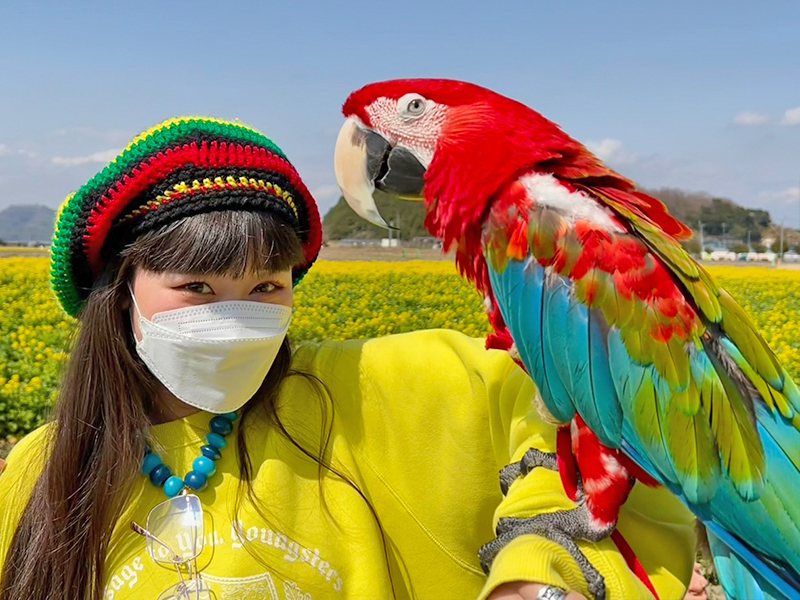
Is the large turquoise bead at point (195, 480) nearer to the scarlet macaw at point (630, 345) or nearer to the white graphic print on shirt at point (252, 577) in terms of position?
the white graphic print on shirt at point (252, 577)

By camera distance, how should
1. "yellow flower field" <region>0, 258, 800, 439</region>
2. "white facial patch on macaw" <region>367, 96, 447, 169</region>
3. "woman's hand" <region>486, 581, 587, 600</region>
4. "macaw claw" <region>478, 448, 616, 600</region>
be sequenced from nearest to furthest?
"woman's hand" <region>486, 581, 587, 600</region>, "macaw claw" <region>478, 448, 616, 600</region>, "white facial patch on macaw" <region>367, 96, 447, 169</region>, "yellow flower field" <region>0, 258, 800, 439</region>

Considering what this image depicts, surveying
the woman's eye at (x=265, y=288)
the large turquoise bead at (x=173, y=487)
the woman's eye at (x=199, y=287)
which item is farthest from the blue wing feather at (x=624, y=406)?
the large turquoise bead at (x=173, y=487)

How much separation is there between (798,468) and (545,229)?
66cm

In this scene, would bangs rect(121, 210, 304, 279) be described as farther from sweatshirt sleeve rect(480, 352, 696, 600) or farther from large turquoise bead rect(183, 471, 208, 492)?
sweatshirt sleeve rect(480, 352, 696, 600)

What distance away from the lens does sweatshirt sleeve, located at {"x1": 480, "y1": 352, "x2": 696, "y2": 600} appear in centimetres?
89

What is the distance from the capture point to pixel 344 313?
17.3 ft

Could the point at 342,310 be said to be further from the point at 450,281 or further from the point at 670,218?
the point at 670,218

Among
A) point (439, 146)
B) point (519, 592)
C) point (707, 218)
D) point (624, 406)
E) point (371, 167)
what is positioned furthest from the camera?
point (707, 218)

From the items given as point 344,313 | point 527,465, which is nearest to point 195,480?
point 527,465

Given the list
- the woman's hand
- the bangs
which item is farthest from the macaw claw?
the bangs

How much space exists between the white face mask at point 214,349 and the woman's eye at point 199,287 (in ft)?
0.08

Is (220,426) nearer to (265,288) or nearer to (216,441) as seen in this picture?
(216,441)

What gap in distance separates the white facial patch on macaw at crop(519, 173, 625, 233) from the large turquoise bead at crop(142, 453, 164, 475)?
33.8 inches

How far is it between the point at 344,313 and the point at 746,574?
4.24m
